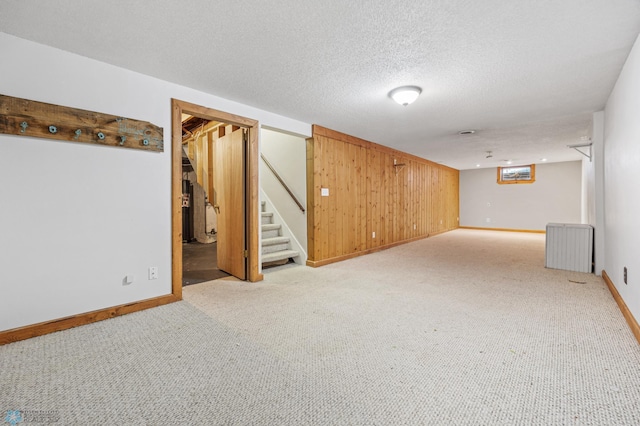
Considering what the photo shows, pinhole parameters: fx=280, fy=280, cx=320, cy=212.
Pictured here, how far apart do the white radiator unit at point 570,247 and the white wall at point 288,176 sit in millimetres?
3880

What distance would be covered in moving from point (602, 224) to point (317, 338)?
431cm

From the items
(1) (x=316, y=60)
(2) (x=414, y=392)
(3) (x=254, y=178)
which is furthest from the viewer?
(3) (x=254, y=178)

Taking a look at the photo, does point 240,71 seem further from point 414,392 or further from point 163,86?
point 414,392

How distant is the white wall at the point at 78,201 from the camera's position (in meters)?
2.12

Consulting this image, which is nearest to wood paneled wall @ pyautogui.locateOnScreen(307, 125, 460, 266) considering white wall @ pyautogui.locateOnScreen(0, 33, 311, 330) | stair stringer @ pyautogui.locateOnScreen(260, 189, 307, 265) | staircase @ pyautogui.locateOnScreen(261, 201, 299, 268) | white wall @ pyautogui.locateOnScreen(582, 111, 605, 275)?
→ stair stringer @ pyautogui.locateOnScreen(260, 189, 307, 265)

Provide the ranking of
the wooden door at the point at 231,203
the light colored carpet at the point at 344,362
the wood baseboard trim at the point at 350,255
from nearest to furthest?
the light colored carpet at the point at 344,362
the wooden door at the point at 231,203
the wood baseboard trim at the point at 350,255

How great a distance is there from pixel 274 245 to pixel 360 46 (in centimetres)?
332

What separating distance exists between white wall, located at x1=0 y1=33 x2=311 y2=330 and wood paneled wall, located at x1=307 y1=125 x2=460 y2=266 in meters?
2.24

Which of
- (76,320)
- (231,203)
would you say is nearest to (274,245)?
(231,203)

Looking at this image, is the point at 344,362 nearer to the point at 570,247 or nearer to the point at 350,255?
the point at 350,255

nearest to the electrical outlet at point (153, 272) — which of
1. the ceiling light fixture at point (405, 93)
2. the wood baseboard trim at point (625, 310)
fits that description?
the ceiling light fixture at point (405, 93)

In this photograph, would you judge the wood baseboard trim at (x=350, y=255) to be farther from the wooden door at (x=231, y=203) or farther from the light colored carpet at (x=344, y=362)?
the light colored carpet at (x=344, y=362)

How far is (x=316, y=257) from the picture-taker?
4531 millimetres

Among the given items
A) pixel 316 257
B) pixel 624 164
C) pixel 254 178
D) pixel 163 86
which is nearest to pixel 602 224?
pixel 624 164
